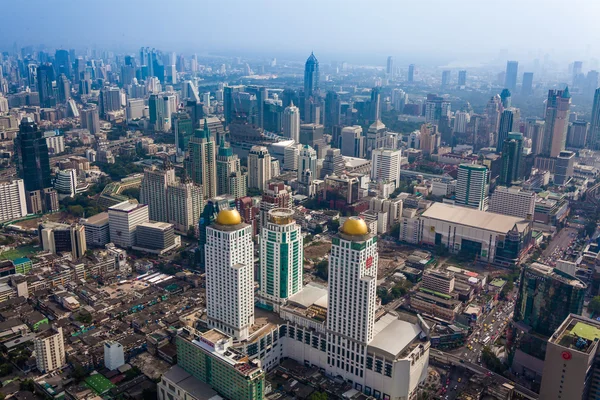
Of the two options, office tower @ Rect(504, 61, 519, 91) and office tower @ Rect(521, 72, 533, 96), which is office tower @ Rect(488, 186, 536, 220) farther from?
office tower @ Rect(504, 61, 519, 91)

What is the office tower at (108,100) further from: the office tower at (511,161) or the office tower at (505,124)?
the office tower at (511,161)

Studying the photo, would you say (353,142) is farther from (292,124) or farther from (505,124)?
(505,124)

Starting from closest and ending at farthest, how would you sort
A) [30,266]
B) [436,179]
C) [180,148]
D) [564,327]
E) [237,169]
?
[564,327] → [30,266] → [237,169] → [436,179] → [180,148]

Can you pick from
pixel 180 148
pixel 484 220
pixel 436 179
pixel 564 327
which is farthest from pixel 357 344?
pixel 180 148

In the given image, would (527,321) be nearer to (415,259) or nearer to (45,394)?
(415,259)

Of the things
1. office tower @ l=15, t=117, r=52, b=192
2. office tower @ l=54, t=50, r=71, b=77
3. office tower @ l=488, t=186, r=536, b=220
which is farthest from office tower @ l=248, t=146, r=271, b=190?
office tower @ l=54, t=50, r=71, b=77

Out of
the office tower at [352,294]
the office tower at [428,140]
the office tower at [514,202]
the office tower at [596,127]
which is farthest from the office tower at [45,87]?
the office tower at [352,294]
